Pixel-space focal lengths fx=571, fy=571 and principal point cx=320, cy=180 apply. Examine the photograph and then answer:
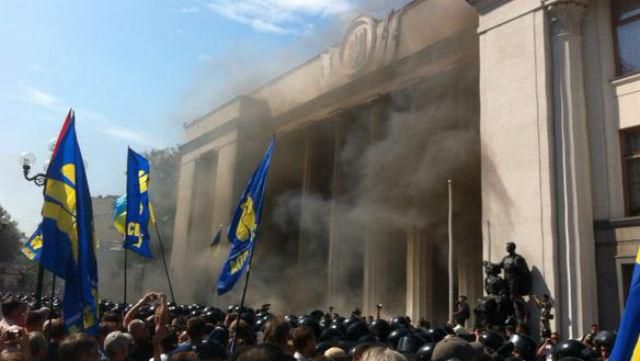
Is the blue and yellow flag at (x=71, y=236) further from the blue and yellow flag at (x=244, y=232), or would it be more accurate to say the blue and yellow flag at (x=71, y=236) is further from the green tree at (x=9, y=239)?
the green tree at (x=9, y=239)

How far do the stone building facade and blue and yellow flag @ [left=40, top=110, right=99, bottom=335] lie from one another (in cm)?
960

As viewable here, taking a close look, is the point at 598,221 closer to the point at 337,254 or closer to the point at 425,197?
the point at 425,197

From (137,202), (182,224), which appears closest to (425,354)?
(137,202)

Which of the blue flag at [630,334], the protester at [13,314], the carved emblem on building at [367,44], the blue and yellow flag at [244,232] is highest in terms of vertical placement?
the carved emblem on building at [367,44]

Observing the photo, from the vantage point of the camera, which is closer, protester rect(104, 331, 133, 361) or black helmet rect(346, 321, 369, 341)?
protester rect(104, 331, 133, 361)

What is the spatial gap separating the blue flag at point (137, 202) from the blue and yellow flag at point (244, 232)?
8.21 feet

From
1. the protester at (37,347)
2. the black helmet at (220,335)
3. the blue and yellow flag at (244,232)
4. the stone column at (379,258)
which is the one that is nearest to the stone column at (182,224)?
the stone column at (379,258)

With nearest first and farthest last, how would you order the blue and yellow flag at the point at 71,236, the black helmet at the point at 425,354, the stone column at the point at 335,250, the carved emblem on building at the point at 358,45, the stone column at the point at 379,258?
the blue and yellow flag at the point at 71,236 → the black helmet at the point at 425,354 → the stone column at the point at 379,258 → the carved emblem on building at the point at 358,45 → the stone column at the point at 335,250

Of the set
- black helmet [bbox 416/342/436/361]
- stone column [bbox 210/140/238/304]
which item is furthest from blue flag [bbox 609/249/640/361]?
stone column [bbox 210/140/238/304]

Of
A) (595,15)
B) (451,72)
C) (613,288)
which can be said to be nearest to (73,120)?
(613,288)

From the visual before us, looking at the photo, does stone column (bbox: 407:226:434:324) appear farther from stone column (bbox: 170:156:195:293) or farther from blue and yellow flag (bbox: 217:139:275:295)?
stone column (bbox: 170:156:195:293)

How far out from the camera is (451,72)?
725 inches

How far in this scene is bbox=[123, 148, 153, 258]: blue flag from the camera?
923 centimetres

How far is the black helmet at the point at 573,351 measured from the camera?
6199 mm
